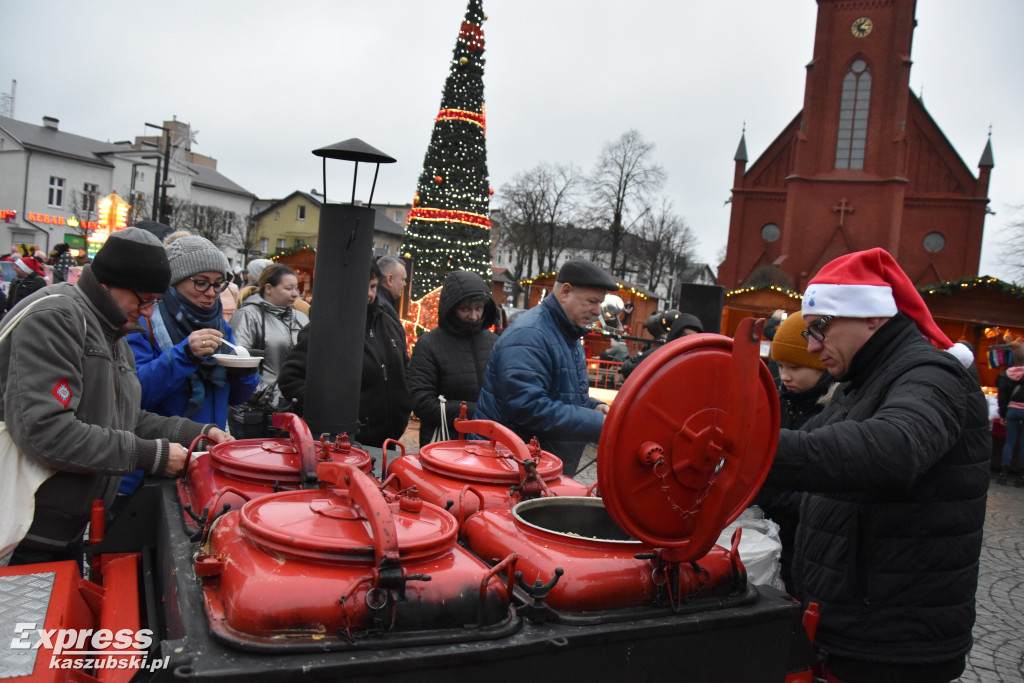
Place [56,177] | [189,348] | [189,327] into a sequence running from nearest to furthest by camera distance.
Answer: [189,348]
[189,327]
[56,177]

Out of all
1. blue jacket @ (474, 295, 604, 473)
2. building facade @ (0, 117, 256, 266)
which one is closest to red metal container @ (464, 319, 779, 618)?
blue jacket @ (474, 295, 604, 473)

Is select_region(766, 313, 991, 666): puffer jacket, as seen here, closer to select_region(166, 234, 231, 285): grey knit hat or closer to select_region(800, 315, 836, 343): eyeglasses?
select_region(800, 315, 836, 343): eyeglasses

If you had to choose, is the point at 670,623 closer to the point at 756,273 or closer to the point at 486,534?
the point at 486,534

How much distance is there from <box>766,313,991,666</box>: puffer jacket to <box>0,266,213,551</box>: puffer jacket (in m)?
2.09

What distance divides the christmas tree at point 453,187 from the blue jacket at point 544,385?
1352 centimetres

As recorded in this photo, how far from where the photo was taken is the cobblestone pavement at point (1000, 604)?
415 centimetres

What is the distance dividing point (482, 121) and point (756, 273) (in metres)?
22.4

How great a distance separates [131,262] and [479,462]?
4.36 feet

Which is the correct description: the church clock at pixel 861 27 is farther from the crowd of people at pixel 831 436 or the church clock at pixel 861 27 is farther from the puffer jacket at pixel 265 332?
the crowd of people at pixel 831 436

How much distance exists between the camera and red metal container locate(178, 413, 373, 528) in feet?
6.33

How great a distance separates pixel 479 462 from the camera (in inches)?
86.6

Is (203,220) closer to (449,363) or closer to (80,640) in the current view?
(449,363)

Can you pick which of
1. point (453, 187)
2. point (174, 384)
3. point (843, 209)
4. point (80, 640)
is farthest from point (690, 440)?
point (843, 209)

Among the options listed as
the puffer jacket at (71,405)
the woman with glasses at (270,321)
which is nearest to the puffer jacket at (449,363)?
the woman with glasses at (270,321)
